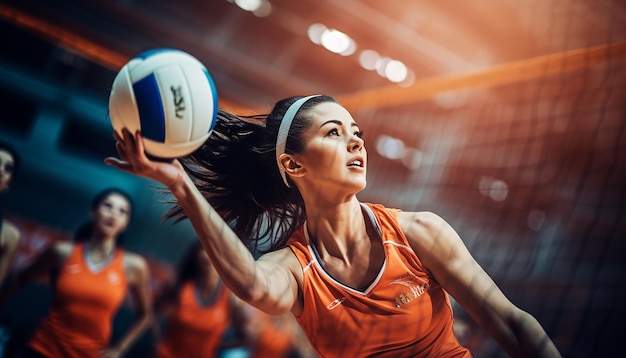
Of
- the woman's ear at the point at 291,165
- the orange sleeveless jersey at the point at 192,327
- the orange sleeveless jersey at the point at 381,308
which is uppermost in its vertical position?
the woman's ear at the point at 291,165

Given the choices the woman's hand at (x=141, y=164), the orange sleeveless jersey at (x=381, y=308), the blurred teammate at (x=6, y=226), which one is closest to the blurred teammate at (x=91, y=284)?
the blurred teammate at (x=6, y=226)

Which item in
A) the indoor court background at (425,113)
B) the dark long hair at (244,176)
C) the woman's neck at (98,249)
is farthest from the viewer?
the indoor court background at (425,113)

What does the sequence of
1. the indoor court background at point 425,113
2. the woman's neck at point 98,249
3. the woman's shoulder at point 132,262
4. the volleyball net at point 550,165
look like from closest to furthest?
the woman's neck at point 98,249 < the woman's shoulder at point 132,262 < the indoor court background at point 425,113 < the volleyball net at point 550,165

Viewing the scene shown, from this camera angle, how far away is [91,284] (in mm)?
3250

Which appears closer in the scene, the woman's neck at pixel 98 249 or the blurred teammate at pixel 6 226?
the blurred teammate at pixel 6 226

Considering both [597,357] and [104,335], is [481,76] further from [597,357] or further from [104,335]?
[597,357]

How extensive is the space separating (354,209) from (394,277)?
238 millimetres

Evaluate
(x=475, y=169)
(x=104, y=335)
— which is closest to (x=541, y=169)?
(x=475, y=169)

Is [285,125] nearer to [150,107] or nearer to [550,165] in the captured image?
[150,107]

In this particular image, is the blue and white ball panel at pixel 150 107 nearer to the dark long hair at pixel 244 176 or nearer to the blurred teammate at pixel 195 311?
the dark long hair at pixel 244 176

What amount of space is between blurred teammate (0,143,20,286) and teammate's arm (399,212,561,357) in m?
2.52

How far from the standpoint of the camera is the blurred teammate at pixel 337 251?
1.46 metres

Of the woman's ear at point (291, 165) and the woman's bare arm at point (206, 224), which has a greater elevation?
the woman's ear at point (291, 165)

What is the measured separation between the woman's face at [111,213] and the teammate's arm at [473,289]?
7.51ft
